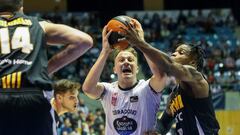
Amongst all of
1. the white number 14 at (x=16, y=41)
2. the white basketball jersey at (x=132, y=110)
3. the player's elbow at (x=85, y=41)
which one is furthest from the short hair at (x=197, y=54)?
the white number 14 at (x=16, y=41)

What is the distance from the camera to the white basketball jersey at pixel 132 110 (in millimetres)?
4742

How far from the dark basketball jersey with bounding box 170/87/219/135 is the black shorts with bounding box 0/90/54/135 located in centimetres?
172

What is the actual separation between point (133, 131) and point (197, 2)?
18.4m

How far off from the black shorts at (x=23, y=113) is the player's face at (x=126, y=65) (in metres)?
1.69

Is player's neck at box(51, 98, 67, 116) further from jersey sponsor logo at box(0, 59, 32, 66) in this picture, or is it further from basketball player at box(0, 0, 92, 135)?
jersey sponsor logo at box(0, 59, 32, 66)

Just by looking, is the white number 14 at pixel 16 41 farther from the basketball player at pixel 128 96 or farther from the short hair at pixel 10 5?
the basketball player at pixel 128 96

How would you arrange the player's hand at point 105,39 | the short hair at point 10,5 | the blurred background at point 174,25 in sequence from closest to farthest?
the short hair at point 10,5 < the player's hand at point 105,39 < the blurred background at point 174,25

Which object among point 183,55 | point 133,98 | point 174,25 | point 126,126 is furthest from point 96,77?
point 174,25

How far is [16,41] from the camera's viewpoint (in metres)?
3.20

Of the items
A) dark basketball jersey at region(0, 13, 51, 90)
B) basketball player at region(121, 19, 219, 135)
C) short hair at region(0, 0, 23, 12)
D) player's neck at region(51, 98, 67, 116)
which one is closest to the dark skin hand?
Result: basketball player at region(121, 19, 219, 135)

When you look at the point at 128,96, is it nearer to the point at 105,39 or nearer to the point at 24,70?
the point at 105,39

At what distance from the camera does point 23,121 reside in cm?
318

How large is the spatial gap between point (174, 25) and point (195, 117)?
1688 cm

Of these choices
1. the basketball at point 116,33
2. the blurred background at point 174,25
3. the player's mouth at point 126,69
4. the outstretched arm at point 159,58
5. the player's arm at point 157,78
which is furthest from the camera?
the blurred background at point 174,25
